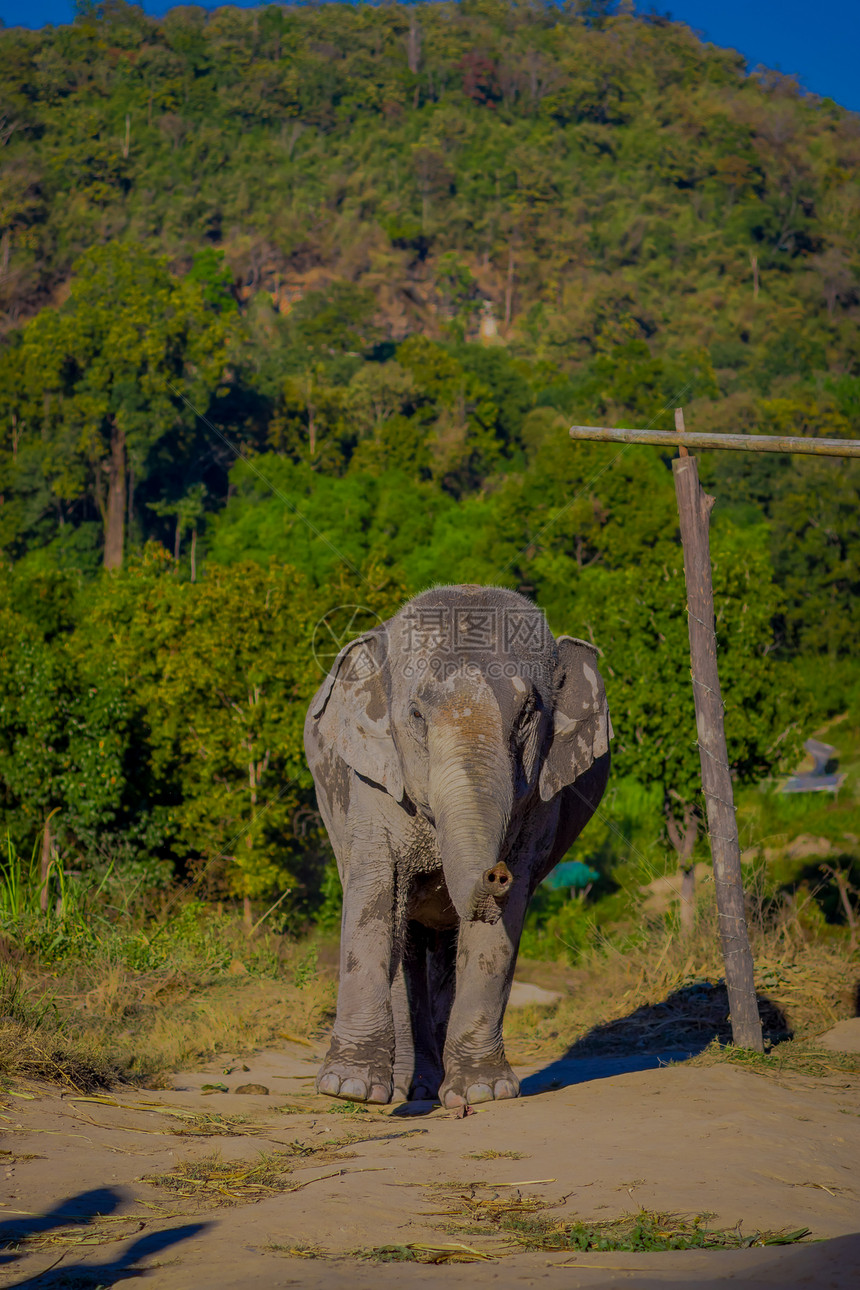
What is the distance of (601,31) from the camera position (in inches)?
6678

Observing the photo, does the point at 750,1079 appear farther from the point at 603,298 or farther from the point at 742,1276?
the point at 603,298

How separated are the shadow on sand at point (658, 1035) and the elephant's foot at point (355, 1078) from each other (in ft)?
7.31

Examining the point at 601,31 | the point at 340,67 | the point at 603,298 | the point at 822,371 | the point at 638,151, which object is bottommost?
the point at 822,371

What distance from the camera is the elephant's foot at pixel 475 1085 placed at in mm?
7082

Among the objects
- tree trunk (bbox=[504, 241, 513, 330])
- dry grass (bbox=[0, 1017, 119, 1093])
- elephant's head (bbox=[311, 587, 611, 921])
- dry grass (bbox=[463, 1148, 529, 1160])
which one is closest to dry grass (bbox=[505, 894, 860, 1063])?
elephant's head (bbox=[311, 587, 611, 921])

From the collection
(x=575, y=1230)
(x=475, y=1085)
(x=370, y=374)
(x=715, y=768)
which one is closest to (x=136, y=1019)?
(x=475, y=1085)

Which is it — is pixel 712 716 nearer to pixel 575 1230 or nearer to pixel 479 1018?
pixel 479 1018

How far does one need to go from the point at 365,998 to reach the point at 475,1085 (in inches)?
28.0

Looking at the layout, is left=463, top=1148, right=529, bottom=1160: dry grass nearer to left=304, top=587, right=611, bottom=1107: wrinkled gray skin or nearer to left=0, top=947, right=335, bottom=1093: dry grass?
left=304, top=587, right=611, bottom=1107: wrinkled gray skin

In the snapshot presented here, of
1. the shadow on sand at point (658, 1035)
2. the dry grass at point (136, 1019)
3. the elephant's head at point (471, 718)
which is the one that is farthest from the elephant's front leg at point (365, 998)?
the shadow on sand at point (658, 1035)

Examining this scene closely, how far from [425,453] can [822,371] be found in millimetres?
28875

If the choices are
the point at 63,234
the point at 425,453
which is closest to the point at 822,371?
the point at 425,453

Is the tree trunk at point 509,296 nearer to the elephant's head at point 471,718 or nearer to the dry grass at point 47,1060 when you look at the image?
the elephant's head at point 471,718

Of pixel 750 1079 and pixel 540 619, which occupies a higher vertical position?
pixel 540 619
